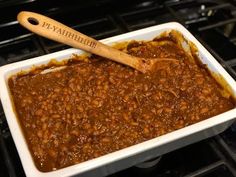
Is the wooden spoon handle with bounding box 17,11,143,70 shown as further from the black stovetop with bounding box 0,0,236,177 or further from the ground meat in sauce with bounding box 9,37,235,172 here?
the black stovetop with bounding box 0,0,236,177

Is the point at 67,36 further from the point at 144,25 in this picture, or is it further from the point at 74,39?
the point at 144,25

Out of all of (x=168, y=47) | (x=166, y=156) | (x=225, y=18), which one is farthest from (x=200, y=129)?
(x=225, y=18)

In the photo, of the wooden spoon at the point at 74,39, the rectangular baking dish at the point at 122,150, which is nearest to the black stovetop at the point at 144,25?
the rectangular baking dish at the point at 122,150

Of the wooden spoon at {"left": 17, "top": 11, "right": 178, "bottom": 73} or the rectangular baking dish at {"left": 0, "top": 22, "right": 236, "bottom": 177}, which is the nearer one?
the rectangular baking dish at {"left": 0, "top": 22, "right": 236, "bottom": 177}

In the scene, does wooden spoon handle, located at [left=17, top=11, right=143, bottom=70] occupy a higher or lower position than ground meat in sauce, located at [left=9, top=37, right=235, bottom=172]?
higher

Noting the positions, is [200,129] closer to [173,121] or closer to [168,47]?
[173,121]

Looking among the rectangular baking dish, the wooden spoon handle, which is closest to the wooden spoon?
the wooden spoon handle
